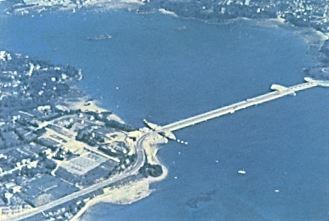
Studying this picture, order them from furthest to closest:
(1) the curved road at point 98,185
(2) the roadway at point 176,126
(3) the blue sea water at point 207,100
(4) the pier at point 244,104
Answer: (4) the pier at point 244,104 < (2) the roadway at point 176,126 < (3) the blue sea water at point 207,100 < (1) the curved road at point 98,185

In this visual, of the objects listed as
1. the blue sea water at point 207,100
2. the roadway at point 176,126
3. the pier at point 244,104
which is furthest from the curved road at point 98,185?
the pier at point 244,104

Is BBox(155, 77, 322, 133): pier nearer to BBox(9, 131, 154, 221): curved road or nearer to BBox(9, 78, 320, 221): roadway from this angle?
BBox(9, 78, 320, 221): roadway

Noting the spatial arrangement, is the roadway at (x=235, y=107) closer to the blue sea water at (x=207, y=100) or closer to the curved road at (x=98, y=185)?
the blue sea water at (x=207, y=100)

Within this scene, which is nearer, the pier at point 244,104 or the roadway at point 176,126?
the roadway at point 176,126

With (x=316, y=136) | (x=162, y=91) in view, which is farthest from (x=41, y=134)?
(x=316, y=136)

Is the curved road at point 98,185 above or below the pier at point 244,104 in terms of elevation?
below

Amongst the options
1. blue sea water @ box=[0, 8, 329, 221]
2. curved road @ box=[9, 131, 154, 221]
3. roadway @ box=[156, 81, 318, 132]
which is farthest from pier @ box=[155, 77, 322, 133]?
curved road @ box=[9, 131, 154, 221]

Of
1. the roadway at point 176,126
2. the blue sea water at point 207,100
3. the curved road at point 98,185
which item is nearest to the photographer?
the curved road at point 98,185
